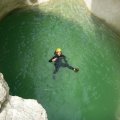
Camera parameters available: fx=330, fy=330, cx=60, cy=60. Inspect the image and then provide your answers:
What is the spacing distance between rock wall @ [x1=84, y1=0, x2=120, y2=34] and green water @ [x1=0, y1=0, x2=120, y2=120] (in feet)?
1.03

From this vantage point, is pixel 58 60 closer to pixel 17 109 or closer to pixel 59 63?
pixel 59 63

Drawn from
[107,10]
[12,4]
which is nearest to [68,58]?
[107,10]

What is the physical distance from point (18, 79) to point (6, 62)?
3.09ft

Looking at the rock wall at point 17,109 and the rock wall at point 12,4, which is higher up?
the rock wall at point 12,4

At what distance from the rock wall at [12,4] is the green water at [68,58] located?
23 centimetres

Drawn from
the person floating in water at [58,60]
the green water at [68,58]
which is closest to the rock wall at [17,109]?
the green water at [68,58]

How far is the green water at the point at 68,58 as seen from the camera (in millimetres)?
9945

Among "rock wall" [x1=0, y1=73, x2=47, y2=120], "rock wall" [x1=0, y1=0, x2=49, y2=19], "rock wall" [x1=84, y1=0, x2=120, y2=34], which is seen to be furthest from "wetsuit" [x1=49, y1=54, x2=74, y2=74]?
"rock wall" [x1=0, y1=73, x2=47, y2=120]

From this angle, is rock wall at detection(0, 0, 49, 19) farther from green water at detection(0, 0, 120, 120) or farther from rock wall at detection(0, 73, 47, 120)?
rock wall at detection(0, 73, 47, 120)

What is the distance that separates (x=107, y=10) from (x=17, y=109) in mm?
7534

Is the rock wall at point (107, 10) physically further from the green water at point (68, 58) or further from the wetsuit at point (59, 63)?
the wetsuit at point (59, 63)

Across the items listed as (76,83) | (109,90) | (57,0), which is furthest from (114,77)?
(57,0)

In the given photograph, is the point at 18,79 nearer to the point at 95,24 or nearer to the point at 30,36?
the point at 30,36

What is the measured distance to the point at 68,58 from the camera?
11.3 metres
